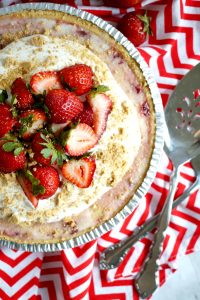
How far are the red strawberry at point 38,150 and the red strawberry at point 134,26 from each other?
0.61 metres

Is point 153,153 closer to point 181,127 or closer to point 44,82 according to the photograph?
point 181,127

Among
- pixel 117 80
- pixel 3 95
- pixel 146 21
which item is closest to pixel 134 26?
pixel 146 21

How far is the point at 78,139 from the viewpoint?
1630mm

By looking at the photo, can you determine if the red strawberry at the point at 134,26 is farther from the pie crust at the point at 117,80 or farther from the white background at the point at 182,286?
the white background at the point at 182,286

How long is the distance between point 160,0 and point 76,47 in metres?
0.48

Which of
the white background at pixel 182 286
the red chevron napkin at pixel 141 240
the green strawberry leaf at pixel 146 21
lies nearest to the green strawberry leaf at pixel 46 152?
the red chevron napkin at pixel 141 240

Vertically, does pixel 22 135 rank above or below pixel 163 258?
above

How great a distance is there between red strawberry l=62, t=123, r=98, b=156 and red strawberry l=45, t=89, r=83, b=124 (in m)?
0.04

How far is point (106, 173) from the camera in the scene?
1.74m

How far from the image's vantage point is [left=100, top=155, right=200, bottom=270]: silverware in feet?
6.78

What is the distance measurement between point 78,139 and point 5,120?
22cm

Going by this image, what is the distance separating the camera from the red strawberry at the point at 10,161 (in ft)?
5.27

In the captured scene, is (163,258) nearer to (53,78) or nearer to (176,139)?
(176,139)

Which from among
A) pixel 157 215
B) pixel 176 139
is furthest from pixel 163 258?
pixel 176 139
